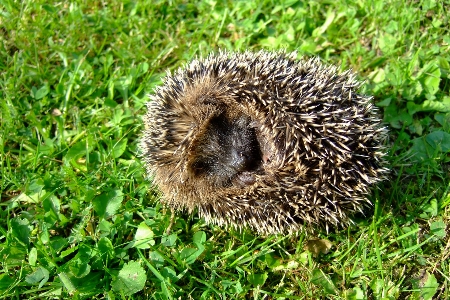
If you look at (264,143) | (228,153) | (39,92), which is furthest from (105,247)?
(39,92)

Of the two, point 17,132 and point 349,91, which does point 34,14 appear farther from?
point 349,91

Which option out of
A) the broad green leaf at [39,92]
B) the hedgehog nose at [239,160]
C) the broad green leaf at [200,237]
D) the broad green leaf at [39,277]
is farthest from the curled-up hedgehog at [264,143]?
the broad green leaf at [39,92]

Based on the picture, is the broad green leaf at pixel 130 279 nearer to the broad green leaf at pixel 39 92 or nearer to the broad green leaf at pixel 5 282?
the broad green leaf at pixel 5 282

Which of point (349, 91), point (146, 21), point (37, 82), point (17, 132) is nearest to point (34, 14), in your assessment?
point (37, 82)

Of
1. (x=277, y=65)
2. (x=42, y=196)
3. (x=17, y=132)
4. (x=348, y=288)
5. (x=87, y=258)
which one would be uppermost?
(x=277, y=65)

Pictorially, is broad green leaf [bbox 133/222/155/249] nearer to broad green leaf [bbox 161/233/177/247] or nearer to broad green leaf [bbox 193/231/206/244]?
broad green leaf [bbox 161/233/177/247]

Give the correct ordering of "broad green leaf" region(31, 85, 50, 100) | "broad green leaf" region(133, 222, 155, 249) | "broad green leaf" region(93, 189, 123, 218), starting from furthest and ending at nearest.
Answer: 1. "broad green leaf" region(31, 85, 50, 100)
2. "broad green leaf" region(93, 189, 123, 218)
3. "broad green leaf" region(133, 222, 155, 249)

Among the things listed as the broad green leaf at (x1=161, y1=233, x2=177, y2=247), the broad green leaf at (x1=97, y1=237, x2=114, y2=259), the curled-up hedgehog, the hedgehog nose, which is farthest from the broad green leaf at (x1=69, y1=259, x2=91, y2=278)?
the hedgehog nose

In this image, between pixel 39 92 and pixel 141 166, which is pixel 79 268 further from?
pixel 39 92
